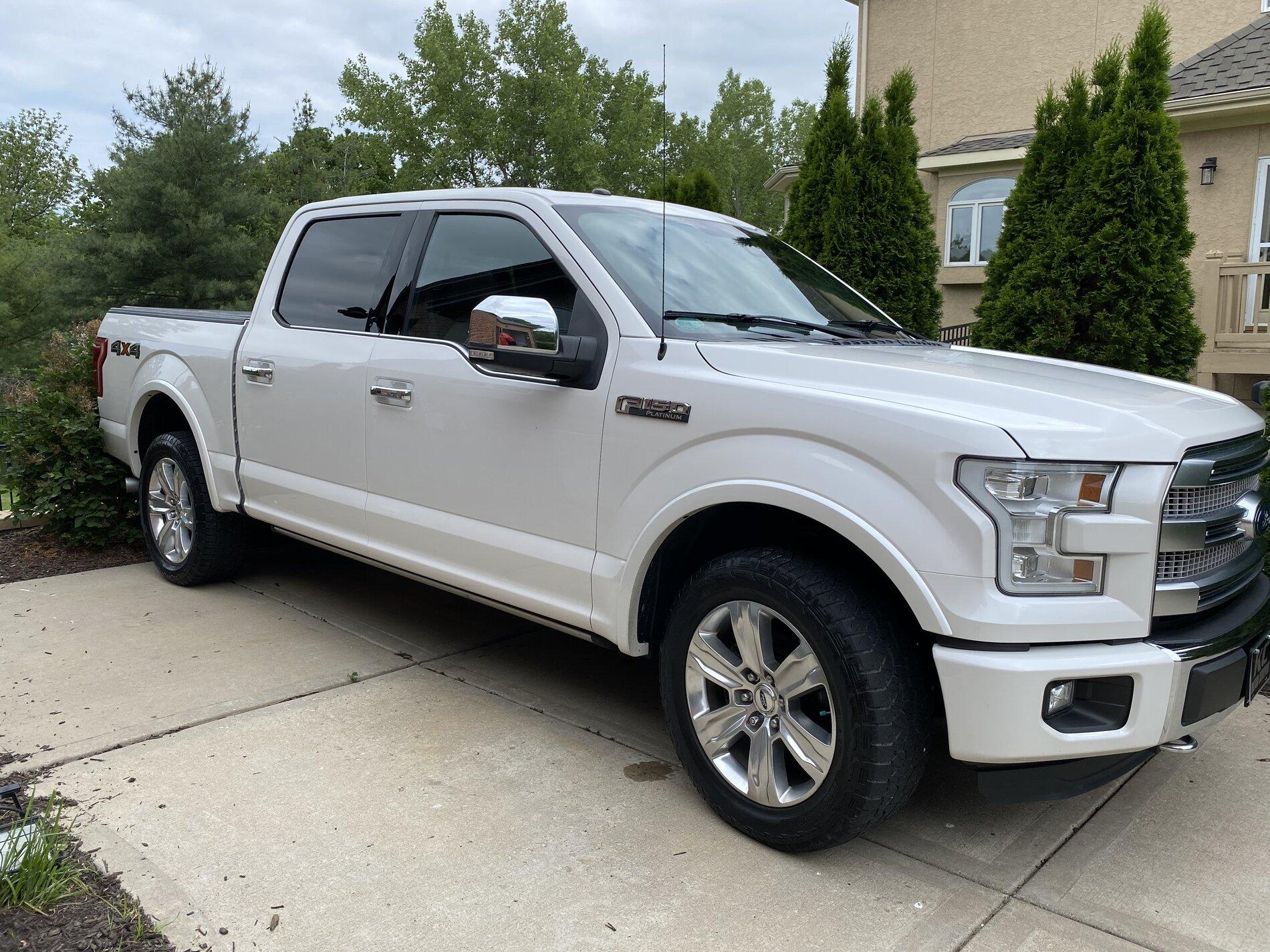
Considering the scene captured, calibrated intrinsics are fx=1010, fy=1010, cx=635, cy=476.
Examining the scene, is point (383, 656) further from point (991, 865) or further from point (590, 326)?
point (991, 865)

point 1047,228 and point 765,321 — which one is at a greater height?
point 1047,228

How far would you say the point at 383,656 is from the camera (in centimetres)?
458

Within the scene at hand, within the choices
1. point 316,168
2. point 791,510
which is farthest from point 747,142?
point 791,510

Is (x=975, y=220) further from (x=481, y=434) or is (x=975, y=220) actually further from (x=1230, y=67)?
(x=481, y=434)

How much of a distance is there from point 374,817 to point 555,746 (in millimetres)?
754

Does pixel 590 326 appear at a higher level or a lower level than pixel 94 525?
higher

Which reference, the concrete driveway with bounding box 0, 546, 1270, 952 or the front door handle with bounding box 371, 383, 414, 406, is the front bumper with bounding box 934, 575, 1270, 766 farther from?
the front door handle with bounding box 371, 383, 414, 406

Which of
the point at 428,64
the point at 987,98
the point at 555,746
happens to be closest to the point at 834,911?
the point at 555,746

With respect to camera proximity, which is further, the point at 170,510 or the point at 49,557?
the point at 49,557

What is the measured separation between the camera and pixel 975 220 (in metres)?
17.3

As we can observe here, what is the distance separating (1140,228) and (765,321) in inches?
228

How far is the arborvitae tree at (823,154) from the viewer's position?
902 centimetres

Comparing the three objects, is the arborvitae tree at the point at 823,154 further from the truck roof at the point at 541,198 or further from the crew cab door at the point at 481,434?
the crew cab door at the point at 481,434

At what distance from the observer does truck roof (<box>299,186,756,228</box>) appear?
3762mm
